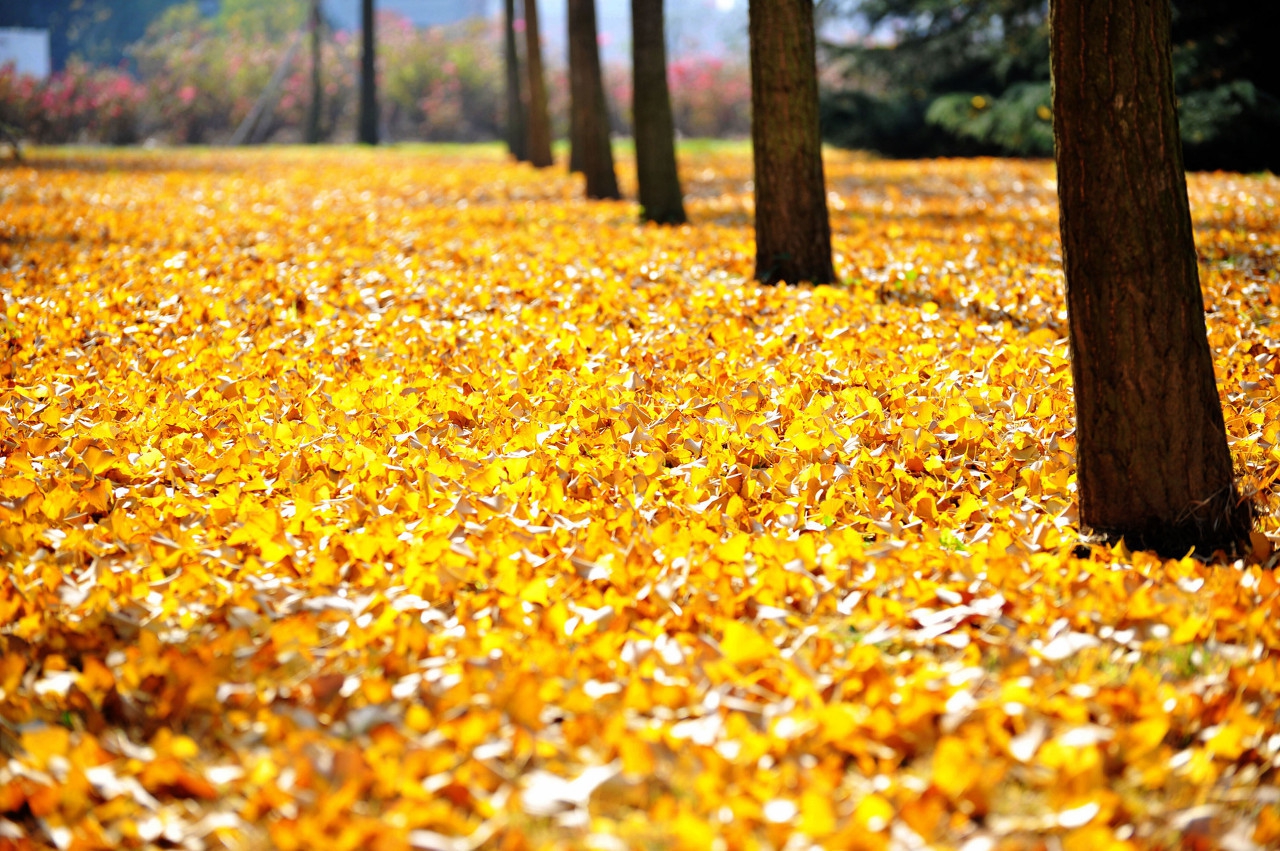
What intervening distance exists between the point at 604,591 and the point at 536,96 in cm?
1539

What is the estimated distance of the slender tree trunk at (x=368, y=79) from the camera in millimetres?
25375

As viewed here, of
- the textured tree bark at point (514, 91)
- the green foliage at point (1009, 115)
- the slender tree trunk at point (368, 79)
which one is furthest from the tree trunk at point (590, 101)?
the slender tree trunk at point (368, 79)

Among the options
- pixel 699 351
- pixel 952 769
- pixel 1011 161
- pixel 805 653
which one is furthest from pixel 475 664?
pixel 1011 161

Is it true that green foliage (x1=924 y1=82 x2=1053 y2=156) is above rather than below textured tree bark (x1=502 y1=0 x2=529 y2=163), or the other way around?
below

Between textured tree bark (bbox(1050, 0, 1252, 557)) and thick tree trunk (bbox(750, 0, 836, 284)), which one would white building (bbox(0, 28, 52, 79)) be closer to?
thick tree trunk (bbox(750, 0, 836, 284))

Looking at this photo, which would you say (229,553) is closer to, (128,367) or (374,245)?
(128,367)

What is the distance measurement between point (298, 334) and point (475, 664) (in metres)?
3.68

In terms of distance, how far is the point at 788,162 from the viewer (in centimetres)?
690

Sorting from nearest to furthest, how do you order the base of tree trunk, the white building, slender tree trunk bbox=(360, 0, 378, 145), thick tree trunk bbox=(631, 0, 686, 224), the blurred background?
1. the base of tree trunk
2. thick tree trunk bbox=(631, 0, 686, 224)
3. the blurred background
4. slender tree trunk bbox=(360, 0, 378, 145)
5. the white building

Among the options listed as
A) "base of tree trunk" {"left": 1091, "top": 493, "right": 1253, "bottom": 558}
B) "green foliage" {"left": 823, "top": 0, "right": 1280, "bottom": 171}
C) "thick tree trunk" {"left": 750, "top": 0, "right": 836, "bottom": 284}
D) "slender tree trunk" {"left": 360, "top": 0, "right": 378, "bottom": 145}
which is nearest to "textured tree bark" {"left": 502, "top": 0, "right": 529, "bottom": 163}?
"green foliage" {"left": 823, "top": 0, "right": 1280, "bottom": 171}

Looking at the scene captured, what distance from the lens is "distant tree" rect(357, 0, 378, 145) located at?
2538 cm


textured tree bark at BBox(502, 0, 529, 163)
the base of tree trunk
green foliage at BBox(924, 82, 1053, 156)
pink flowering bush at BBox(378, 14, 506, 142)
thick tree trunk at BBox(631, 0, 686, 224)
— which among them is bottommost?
the base of tree trunk

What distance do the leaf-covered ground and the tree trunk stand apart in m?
6.45

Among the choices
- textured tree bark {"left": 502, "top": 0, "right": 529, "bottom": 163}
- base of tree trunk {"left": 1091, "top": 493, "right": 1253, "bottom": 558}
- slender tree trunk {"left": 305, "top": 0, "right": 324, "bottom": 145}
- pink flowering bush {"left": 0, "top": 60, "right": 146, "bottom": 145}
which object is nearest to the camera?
base of tree trunk {"left": 1091, "top": 493, "right": 1253, "bottom": 558}
